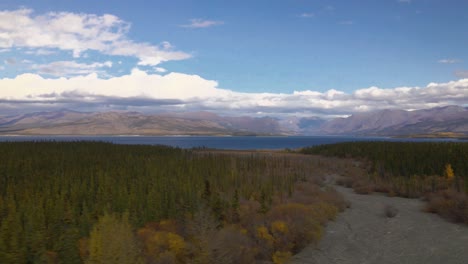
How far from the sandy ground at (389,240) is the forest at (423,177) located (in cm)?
116

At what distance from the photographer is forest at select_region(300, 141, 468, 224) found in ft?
65.5

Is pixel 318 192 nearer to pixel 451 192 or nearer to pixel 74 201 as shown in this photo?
pixel 451 192

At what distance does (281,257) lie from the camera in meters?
12.4

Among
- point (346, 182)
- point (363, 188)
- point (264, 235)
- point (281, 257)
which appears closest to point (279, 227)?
point (264, 235)

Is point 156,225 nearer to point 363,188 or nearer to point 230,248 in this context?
point 230,248

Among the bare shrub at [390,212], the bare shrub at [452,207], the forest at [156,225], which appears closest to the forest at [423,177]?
the bare shrub at [452,207]

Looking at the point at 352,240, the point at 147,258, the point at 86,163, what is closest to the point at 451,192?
the point at 352,240

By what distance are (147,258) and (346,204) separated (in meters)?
15.7

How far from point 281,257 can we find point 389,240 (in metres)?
5.99

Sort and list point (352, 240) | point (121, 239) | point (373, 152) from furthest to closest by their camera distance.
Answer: point (373, 152)
point (352, 240)
point (121, 239)

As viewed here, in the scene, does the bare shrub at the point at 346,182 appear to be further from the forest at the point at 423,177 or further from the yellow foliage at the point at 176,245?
the yellow foliage at the point at 176,245

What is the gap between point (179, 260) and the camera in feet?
35.6

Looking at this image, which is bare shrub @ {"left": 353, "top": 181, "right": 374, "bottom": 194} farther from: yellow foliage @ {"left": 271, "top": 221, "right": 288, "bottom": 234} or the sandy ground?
yellow foliage @ {"left": 271, "top": 221, "right": 288, "bottom": 234}

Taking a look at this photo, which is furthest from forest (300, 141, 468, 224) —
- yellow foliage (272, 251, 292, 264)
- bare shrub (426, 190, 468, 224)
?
yellow foliage (272, 251, 292, 264)
